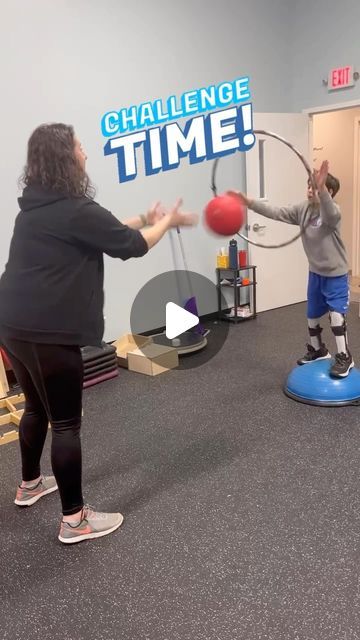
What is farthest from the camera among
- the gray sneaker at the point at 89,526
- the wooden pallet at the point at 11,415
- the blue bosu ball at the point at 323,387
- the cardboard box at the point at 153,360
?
the cardboard box at the point at 153,360

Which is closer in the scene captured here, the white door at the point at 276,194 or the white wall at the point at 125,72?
the white wall at the point at 125,72

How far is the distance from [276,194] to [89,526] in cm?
405

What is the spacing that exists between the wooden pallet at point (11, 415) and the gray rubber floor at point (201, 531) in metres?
0.10

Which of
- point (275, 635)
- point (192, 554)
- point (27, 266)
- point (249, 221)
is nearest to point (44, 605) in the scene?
point (192, 554)

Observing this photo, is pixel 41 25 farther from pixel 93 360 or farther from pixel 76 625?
pixel 76 625

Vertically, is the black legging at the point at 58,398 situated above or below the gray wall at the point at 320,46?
below

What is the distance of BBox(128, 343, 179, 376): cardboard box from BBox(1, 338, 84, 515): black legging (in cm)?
172

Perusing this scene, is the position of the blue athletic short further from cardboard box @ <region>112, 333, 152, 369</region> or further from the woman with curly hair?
the woman with curly hair

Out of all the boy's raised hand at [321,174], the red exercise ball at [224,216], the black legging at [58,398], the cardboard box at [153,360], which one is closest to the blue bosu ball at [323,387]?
the cardboard box at [153,360]

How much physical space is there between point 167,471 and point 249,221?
319 centimetres
